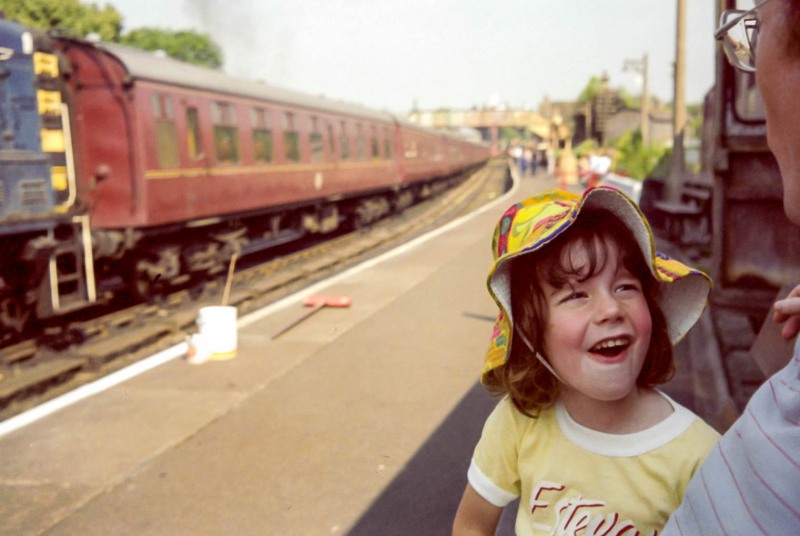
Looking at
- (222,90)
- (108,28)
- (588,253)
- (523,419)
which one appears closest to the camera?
(588,253)

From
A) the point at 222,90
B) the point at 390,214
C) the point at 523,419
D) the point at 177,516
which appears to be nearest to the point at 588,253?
the point at 523,419

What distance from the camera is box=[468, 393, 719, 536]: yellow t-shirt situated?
178 centimetres

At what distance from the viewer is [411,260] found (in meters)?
13.7

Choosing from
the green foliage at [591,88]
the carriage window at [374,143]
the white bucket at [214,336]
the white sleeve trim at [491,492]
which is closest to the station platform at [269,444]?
the white bucket at [214,336]

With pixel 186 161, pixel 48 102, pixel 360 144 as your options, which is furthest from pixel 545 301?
pixel 360 144

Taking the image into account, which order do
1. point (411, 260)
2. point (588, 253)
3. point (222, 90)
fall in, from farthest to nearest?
point (411, 260) < point (222, 90) < point (588, 253)

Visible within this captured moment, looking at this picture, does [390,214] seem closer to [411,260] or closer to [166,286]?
[411,260]

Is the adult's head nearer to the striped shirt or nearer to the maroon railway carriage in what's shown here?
the striped shirt

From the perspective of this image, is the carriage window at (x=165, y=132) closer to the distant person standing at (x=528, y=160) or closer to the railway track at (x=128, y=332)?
the railway track at (x=128, y=332)

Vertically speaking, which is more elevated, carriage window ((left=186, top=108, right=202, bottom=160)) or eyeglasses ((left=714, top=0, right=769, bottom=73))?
carriage window ((left=186, top=108, right=202, bottom=160))

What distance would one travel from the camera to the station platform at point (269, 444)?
4.05 meters

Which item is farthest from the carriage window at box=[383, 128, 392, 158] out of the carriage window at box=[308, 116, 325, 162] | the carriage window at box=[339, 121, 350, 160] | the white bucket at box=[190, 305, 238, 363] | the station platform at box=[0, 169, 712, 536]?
the white bucket at box=[190, 305, 238, 363]

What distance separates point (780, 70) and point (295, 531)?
3359 millimetres

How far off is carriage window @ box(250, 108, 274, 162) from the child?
12.3 metres
